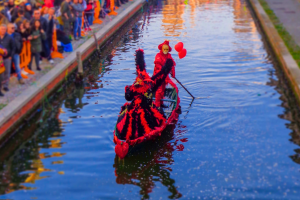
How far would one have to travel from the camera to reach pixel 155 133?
1073 centimetres

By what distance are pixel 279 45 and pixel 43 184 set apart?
39.1 feet

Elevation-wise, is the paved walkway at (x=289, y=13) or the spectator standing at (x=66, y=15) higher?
the spectator standing at (x=66, y=15)

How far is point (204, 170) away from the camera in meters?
9.67

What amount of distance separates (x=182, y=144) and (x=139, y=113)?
135 cm

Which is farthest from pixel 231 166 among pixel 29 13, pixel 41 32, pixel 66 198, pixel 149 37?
pixel 149 37

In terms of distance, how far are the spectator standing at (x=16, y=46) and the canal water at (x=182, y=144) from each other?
4.83 ft

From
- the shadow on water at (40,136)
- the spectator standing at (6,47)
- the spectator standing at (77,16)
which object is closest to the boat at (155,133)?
the shadow on water at (40,136)

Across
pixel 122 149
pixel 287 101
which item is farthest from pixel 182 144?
pixel 287 101

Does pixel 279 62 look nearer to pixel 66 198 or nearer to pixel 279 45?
pixel 279 45

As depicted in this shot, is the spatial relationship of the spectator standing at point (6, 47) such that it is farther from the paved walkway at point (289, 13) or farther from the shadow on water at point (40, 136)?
the paved walkway at point (289, 13)

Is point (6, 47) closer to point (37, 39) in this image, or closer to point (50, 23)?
point (37, 39)

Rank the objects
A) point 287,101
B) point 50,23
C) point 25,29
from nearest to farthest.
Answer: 1. point 287,101
2. point 25,29
3. point 50,23

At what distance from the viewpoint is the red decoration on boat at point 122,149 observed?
984cm

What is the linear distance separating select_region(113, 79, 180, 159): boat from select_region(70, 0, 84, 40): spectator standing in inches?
274
